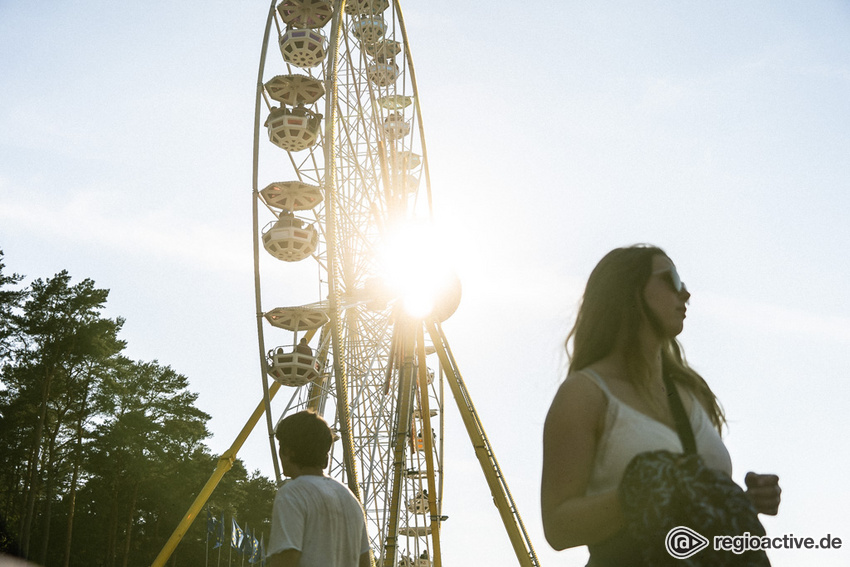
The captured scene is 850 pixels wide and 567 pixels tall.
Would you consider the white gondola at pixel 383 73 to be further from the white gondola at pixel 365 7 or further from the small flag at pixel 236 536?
the small flag at pixel 236 536

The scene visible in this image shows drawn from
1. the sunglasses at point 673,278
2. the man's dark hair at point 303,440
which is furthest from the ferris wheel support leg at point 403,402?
the sunglasses at point 673,278

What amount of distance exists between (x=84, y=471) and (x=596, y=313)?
44.3 meters

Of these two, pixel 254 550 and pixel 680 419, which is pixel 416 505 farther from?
pixel 680 419

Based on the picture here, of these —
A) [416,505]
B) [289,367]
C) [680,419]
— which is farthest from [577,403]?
[416,505]

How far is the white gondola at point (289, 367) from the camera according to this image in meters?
16.5

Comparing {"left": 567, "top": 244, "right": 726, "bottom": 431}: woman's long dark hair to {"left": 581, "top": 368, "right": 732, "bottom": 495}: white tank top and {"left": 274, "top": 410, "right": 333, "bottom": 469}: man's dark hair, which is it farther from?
{"left": 274, "top": 410, "right": 333, "bottom": 469}: man's dark hair

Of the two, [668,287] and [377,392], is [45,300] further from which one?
[668,287]

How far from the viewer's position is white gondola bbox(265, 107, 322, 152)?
18234 millimetres

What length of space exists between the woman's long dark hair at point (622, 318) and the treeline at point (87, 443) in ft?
104

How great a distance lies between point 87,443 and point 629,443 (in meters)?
41.8

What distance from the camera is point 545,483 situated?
6.56 ft

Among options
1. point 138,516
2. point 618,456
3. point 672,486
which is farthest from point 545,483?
point 138,516

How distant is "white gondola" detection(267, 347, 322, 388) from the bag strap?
48.0 feet

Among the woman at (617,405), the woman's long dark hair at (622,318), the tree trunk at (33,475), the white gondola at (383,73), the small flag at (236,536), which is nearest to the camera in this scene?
the woman at (617,405)
